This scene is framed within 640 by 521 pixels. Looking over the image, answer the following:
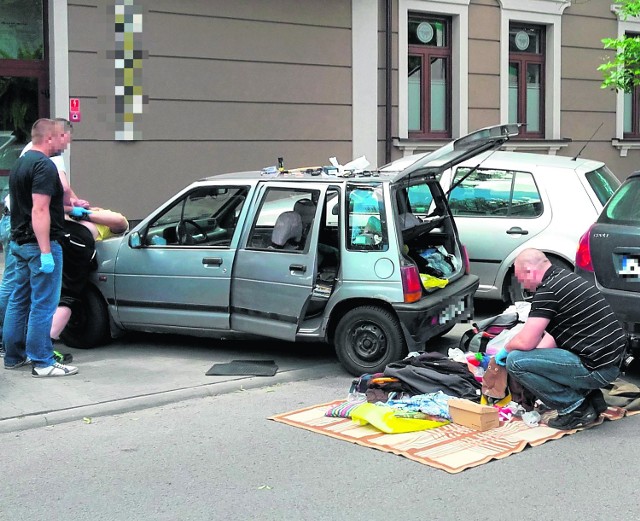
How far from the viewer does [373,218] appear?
7.64 meters

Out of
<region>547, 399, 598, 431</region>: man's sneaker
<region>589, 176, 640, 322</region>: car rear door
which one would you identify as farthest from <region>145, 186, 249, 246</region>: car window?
<region>547, 399, 598, 431</region>: man's sneaker

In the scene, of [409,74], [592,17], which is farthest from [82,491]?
[592,17]

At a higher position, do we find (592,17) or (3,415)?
(592,17)

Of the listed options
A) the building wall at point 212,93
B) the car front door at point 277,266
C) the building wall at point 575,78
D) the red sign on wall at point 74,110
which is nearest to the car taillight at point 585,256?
the car front door at point 277,266

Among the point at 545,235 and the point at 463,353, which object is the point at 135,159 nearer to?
the point at 545,235

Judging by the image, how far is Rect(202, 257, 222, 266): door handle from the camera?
804cm

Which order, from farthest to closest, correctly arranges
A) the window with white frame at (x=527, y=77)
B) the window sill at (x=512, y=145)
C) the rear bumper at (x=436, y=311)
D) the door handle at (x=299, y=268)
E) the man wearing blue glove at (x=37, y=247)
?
the window with white frame at (x=527, y=77)
the window sill at (x=512, y=145)
the door handle at (x=299, y=268)
the rear bumper at (x=436, y=311)
the man wearing blue glove at (x=37, y=247)

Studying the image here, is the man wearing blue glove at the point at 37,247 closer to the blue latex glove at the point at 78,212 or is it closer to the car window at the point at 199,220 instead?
the blue latex glove at the point at 78,212

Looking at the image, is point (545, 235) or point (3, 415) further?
point (545, 235)

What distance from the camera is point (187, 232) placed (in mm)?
8406

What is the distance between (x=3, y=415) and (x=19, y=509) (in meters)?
1.80

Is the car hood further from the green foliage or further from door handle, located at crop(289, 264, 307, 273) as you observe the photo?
the green foliage

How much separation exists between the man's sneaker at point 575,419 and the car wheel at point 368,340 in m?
1.62

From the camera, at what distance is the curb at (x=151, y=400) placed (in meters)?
6.46
